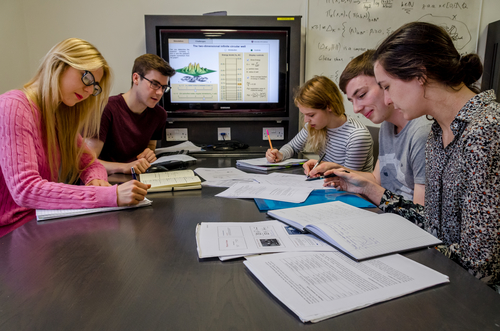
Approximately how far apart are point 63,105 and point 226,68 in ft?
4.25

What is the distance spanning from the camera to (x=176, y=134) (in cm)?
250

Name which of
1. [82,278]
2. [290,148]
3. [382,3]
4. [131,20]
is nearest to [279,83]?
[290,148]

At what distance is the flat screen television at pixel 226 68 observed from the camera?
2.32 metres

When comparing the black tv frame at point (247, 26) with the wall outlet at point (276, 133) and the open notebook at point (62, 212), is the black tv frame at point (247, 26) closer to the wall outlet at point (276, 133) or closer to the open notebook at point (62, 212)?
the wall outlet at point (276, 133)

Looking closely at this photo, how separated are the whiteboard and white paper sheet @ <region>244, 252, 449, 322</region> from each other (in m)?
2.07

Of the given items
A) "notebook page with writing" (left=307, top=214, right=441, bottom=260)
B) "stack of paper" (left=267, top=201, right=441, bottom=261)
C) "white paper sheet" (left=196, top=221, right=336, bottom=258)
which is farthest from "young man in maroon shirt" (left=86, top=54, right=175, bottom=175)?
"notebook page with writing" (left=307, top=214, right=441, bottom=260)

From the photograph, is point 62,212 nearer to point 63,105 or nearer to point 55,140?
point 55,140

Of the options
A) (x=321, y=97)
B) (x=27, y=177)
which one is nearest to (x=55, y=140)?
(x=27, y=177)

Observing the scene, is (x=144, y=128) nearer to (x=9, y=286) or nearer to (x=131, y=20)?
(x=131, y=20)

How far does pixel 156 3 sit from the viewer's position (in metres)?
2.40

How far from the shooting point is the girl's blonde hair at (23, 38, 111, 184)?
1.17 meters

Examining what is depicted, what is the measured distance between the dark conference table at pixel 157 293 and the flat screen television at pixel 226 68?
5.54 feet

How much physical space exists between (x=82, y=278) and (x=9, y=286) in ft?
0.39

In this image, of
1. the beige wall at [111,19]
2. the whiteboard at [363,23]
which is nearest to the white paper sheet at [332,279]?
the whiteboard at [363,23]
